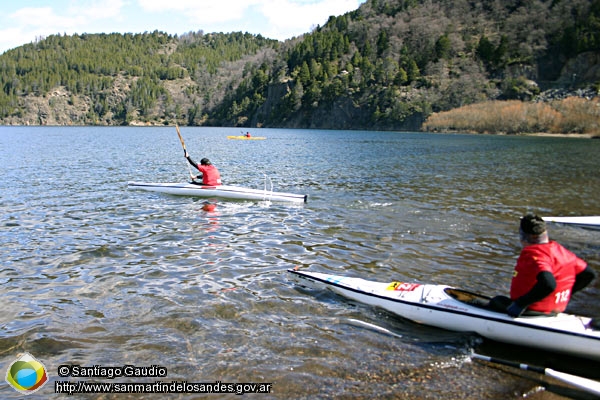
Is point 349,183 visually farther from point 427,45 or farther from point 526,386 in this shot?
point 427,45

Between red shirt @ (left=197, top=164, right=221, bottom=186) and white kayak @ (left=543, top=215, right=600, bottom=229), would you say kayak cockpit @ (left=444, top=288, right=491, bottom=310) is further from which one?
red shirt @ (left=197, top=164, right=221, bottom=186)

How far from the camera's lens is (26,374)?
6.41m

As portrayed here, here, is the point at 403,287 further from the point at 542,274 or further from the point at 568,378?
the point at 568,378

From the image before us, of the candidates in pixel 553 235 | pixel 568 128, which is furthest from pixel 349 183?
pixel 568 128

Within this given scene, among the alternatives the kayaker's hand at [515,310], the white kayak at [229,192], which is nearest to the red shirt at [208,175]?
the white kayak at [229,192]

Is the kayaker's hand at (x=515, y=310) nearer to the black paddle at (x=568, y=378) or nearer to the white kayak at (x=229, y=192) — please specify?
the black paddle at (x=568, y=378)

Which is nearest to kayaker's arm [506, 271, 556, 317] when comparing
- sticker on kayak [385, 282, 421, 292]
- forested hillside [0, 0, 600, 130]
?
sticker on kayak [385, 282, 421, 292]

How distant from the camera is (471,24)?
181 meters

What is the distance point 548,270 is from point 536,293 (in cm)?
42

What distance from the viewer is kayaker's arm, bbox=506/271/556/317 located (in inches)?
253

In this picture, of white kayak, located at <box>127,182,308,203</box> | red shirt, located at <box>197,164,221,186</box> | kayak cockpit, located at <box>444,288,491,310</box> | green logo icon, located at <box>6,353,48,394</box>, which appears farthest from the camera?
red shirt, located at <box>197,164,221,186</box>

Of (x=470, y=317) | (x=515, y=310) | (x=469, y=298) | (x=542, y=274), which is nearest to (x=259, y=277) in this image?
(x=469, y=298)

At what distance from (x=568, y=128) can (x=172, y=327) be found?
107726 mm

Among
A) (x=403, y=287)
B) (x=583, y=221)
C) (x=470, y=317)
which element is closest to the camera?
(x=470, y=317)
